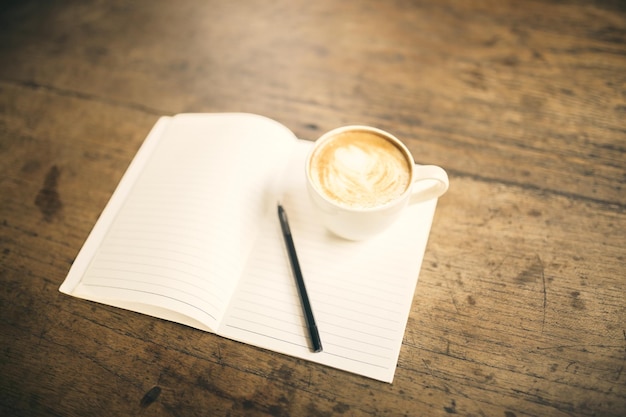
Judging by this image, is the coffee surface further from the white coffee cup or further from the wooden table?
the wooden table

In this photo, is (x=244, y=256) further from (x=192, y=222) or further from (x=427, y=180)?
(x=427, y=180)

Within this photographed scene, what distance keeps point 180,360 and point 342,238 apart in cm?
31

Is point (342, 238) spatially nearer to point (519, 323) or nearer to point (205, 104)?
point (519, 323)

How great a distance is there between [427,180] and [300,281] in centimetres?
25

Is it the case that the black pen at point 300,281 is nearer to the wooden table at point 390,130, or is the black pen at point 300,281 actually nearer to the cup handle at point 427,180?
the wooden table at point 390,130

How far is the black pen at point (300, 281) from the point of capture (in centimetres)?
57

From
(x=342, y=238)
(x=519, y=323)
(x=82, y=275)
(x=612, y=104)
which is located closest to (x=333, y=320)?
(x=342, y=238)

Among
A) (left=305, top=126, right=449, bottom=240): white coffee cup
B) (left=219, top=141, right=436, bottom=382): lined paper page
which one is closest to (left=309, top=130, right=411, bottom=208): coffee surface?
(left=305, top=126, right=449, bottom=240): white coffee cup

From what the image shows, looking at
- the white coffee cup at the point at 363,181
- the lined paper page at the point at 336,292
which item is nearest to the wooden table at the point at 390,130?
the lined paper page at the point at 336,292

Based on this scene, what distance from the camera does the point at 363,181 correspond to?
0.62m

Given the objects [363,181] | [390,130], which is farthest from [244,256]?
[390,130]

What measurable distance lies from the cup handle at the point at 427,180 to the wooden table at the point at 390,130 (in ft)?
0.30

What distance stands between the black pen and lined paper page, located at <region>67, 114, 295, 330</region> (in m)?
0.04

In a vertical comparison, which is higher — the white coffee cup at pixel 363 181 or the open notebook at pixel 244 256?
the white coffee cup at pixel 363 181
